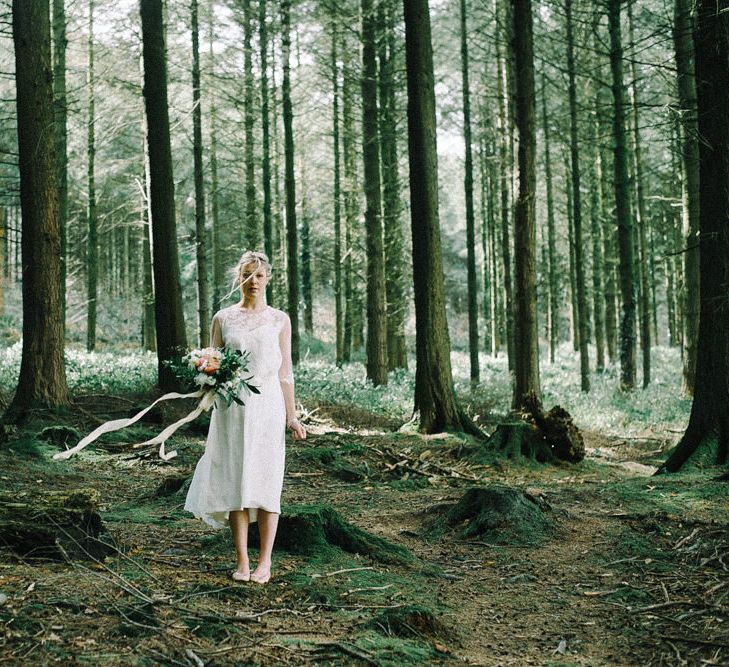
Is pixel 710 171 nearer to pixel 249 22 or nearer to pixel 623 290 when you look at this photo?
pixel 623 290

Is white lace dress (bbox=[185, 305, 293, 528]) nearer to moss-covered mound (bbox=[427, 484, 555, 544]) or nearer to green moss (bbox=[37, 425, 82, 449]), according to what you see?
moss-covered mound (bbox=[427, 484, 555, 544])

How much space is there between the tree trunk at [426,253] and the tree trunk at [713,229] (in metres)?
4.37

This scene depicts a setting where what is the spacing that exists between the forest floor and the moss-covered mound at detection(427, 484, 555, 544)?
0.46ft

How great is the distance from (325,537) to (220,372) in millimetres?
1804

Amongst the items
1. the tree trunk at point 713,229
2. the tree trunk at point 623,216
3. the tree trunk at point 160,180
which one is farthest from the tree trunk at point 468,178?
the tree trunk at point 713,229

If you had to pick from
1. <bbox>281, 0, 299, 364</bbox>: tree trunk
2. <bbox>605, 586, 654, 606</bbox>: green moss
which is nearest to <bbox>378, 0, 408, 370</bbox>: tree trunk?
<bbox>281, 0, 299, 364</bbox>: tree trunk

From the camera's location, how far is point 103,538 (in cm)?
498

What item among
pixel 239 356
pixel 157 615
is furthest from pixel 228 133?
pixel 157 615

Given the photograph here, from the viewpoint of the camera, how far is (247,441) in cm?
495

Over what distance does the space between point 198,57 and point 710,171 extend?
14.5 meters

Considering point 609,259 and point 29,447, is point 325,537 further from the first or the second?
point 609,259

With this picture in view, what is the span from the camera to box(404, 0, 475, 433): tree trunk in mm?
12391

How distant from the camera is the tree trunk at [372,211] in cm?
1802

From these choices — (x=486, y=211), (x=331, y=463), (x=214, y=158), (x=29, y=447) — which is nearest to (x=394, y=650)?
(x=331, y=463)
